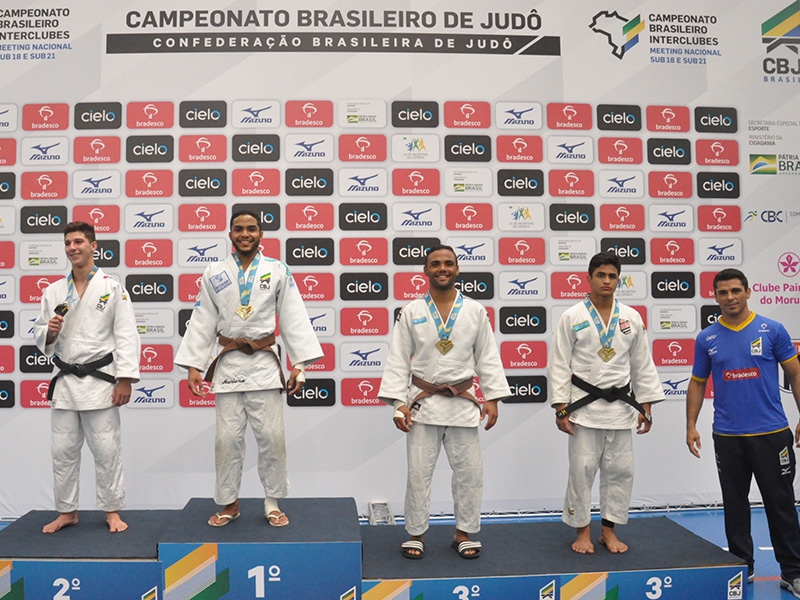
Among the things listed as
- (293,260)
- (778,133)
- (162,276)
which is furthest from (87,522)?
(778,133)

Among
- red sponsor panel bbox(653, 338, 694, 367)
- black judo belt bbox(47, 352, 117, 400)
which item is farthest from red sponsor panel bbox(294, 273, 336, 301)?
red sponsor panel bbox(653, 338, 694, 367)

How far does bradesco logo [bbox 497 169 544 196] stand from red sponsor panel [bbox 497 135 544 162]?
0.40 ft

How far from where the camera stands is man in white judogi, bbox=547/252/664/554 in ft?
11.3

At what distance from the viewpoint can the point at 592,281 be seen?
358 centimetres

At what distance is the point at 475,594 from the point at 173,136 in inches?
167

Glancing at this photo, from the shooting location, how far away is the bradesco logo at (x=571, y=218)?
5.20m

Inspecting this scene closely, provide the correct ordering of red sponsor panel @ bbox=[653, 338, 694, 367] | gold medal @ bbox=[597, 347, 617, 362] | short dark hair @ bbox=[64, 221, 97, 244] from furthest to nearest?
red sponsor panel @ bbox=[653, 338, 694, 367] → short dark hair @ bbox=[64, 221, 97, 244] → gold medal @ bbox=[597, 347, 617, 362]

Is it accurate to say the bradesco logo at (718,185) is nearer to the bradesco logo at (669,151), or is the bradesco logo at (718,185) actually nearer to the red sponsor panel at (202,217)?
the bradesco logo at (669,151)

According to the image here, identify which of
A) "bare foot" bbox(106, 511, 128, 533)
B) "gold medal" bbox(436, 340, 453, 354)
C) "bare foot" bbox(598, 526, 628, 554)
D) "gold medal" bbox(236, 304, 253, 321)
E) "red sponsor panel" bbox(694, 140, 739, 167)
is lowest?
"bare foot" bbox(598, 526, 628, 554)

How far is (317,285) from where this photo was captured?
16.7ft

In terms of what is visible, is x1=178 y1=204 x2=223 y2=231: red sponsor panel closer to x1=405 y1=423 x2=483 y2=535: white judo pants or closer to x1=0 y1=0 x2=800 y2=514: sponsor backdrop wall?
x1=0 y1=0 x2=800 y2=514: sponsor backdrop wall

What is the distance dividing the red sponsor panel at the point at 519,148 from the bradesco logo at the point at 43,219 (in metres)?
3.75

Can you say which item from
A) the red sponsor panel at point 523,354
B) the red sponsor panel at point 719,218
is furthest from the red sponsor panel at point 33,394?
the red sponsor panel at point 719,218

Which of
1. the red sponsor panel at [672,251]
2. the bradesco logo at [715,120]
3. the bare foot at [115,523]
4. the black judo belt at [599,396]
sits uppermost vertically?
the bradesco logo at [715,120]
